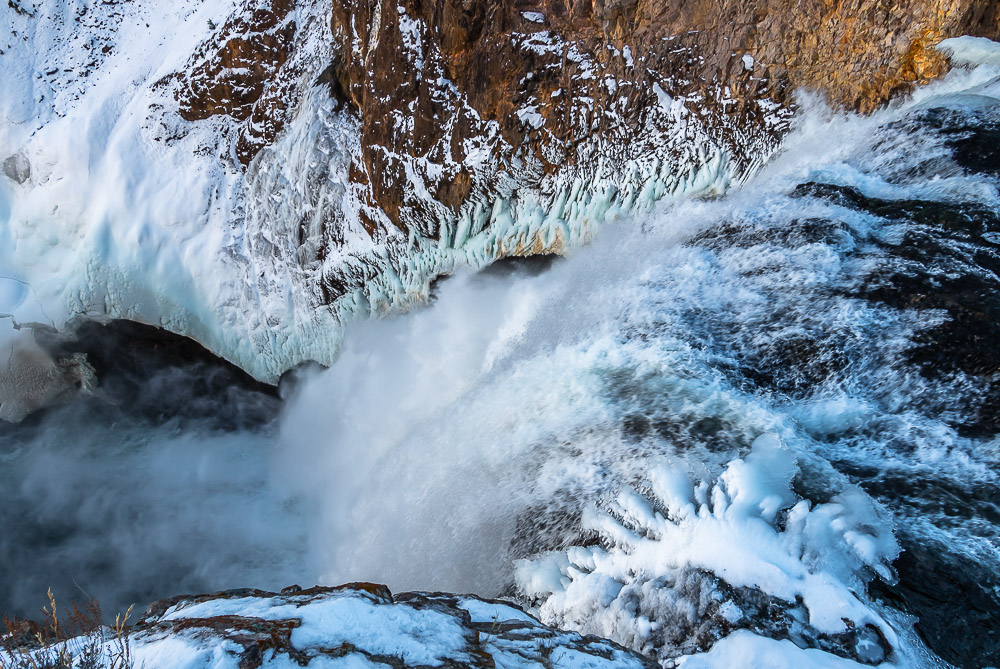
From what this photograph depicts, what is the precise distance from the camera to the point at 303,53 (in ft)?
21.0

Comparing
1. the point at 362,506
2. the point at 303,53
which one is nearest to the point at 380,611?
the point at 362,506

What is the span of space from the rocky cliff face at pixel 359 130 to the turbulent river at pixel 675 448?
0.37 metres

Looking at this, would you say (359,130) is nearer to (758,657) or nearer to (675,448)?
(675,448)

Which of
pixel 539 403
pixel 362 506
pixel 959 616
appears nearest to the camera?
pixel 959 616

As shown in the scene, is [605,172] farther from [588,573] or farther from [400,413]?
[588,573]

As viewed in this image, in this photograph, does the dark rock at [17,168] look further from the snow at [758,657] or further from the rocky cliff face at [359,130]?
the snow at [758,657]

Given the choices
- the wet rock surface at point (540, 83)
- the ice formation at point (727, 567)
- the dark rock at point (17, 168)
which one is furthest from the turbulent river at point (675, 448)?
the dark rock at point (17, 168)

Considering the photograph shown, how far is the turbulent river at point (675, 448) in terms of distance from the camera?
2.81 m

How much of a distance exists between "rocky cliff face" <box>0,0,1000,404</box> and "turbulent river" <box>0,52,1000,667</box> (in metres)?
0.37

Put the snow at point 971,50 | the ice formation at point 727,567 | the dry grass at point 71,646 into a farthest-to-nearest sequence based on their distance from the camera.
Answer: the snow at point 971,50, the ice formation at point 727,567, the dry grass at point 71,646

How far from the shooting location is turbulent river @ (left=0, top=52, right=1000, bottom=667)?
281 cm

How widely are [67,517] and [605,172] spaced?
670 cm

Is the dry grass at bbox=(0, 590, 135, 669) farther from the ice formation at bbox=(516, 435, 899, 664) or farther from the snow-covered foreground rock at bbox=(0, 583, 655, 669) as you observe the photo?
the ice formation at bbox=(516, 435, 899, 664)

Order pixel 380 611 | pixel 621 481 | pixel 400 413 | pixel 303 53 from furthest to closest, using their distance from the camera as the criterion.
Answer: pixel 303 53 → pixel 400 413 → pixel 621 481 → pixel 380 611
